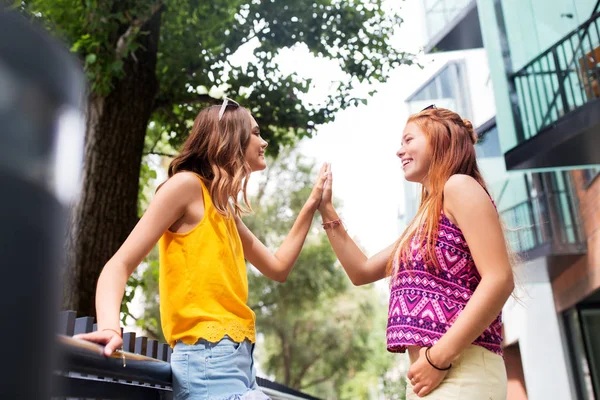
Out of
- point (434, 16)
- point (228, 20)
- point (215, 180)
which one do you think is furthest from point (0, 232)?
point (434, 16)

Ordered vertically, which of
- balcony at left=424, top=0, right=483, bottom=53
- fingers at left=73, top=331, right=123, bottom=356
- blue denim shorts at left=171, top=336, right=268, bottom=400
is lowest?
blue denim shorts at left=171, top=336, right=268, bottom=400

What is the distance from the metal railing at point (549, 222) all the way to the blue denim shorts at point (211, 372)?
8089 mm

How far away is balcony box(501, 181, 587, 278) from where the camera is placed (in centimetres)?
944

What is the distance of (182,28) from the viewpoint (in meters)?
7.52

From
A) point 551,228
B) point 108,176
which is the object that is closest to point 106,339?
point 108,176

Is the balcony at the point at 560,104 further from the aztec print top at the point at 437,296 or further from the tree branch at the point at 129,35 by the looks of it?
the aztec print top at the point at 437,296

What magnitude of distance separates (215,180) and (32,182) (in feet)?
5.61

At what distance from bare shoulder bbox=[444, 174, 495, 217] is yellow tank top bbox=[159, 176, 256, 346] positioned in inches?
28.4

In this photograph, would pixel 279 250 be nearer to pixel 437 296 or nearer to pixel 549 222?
pixel 437 296

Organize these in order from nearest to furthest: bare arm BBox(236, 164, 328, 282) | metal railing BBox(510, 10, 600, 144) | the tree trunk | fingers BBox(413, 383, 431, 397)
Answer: fingers BBox(413, 383, 431, 397)
bare arm BBox(236, 164, 328, 282)
the tree trunk
metal railing BBox(510, 10, 600, 144)

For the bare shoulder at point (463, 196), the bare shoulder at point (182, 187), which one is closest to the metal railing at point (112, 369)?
the bare shoulder at point (182, 187)

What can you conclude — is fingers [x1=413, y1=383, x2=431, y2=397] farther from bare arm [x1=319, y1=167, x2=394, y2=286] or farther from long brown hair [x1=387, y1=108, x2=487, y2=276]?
bare arm [x1=319, y1=167, x2=394, y2=286]

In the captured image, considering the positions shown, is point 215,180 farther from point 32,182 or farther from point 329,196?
point 32,182

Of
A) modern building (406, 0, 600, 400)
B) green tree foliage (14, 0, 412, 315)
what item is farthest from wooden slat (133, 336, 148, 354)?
modern building (406, 0, 600, 400)
